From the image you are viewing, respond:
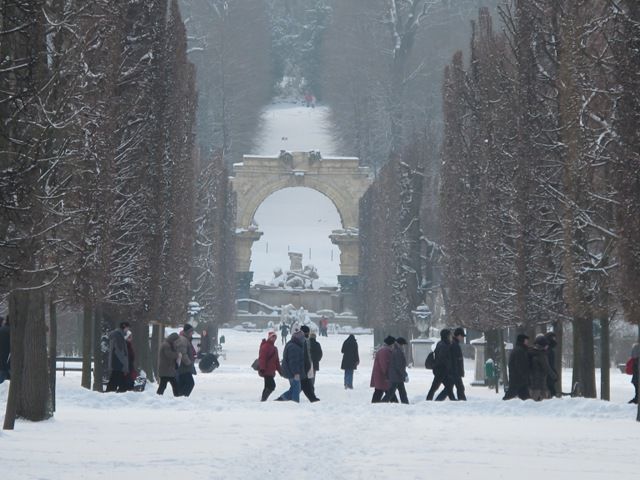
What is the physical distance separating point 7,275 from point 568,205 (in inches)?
Answer: 446

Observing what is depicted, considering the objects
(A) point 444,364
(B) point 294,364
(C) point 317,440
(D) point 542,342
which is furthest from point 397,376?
(C) point 317,440

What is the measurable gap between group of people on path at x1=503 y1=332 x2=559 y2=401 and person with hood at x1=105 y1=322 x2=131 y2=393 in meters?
6.12

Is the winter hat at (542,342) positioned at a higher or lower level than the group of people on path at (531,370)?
higher

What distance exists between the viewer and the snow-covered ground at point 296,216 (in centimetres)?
9000

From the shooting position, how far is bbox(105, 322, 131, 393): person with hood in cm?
2258

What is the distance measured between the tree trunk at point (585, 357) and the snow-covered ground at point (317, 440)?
2.08m

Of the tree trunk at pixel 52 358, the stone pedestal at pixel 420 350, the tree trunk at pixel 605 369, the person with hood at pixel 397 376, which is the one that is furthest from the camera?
the stone pedestal at pixel 420 350

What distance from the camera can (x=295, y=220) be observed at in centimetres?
9662

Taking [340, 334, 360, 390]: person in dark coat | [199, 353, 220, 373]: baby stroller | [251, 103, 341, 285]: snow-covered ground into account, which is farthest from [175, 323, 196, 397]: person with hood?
[251, 103, 341, 285]: snow-covered ground

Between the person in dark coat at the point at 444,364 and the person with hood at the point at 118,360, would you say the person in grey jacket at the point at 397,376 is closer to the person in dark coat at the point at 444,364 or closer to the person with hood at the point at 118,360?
the person in dark coat at the point at 444,364

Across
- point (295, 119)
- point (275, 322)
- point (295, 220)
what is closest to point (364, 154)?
point (295, 220)


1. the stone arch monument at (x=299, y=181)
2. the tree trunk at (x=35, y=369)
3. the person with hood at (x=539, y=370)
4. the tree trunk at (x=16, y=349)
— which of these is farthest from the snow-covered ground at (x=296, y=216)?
the tree trunk at (x=16, y=349)

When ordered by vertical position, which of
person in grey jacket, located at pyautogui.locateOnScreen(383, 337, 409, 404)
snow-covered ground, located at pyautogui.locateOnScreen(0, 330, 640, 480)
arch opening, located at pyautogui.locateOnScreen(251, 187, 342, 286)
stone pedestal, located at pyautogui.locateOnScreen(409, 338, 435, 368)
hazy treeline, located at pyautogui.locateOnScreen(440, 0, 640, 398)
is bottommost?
snow-covered ground, located at pyautogui.locateOnScreen(0, 330, 640, 480)

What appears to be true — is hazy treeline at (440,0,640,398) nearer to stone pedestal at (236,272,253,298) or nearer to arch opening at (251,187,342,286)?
stone pedestal at (236,272,253,298)
